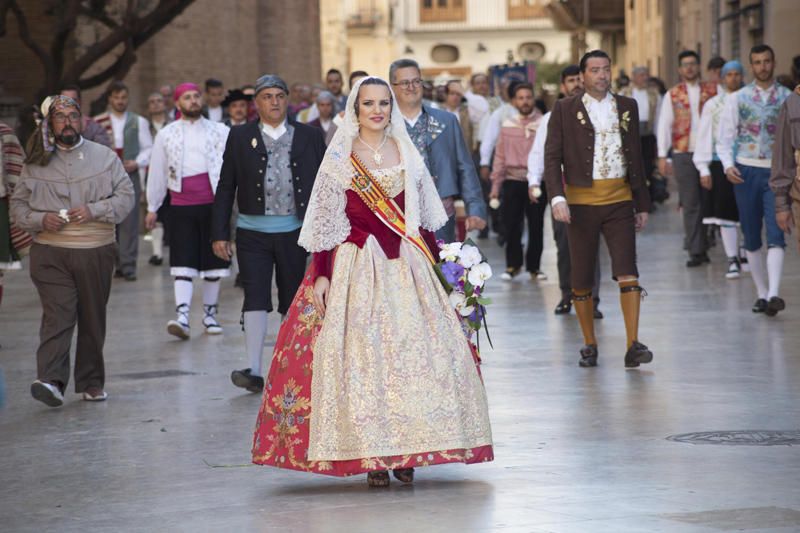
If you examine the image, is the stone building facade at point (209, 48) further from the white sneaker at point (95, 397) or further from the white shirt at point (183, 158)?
the white sneaker at point (95, 397)

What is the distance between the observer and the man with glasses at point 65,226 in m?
10.5

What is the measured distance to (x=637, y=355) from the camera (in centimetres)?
1112

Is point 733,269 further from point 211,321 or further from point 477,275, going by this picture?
point 477,275

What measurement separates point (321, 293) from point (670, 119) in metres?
10.7

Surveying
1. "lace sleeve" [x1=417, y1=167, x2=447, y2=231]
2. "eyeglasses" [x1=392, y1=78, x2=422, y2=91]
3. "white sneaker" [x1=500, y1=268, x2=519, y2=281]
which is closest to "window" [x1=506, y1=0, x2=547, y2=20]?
"white sneaker" [x1=500, y1=268, x2=519, y2=281]

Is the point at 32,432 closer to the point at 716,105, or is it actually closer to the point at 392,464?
the point at 392,464

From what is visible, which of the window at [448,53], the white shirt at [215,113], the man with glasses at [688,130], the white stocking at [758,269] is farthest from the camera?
the window at [448,53]

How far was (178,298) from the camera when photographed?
13.9m

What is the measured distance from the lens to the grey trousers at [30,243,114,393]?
10.5 meters

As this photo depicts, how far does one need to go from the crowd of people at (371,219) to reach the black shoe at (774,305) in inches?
0.8

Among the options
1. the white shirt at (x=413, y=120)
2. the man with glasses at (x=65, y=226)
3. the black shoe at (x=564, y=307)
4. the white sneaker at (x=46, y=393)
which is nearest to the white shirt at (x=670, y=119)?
the black shoe at (x=564, y=307)

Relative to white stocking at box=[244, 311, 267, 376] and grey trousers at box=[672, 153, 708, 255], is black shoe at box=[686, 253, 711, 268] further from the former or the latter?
white stocking at box=[244, 311, 267, 376]

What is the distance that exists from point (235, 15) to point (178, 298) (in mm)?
26715

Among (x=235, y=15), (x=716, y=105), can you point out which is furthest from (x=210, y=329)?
(x=235, y=15)
